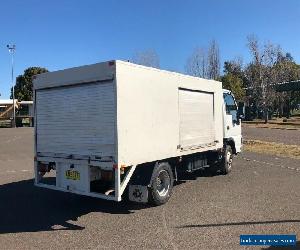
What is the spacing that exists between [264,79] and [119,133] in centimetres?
5487

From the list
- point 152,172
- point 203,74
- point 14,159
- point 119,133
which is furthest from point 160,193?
point 203,74

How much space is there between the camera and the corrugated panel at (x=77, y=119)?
25.7ft

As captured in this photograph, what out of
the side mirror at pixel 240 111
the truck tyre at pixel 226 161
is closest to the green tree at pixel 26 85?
the side mirror at pixel 240 111

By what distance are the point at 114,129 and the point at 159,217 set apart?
1.90m

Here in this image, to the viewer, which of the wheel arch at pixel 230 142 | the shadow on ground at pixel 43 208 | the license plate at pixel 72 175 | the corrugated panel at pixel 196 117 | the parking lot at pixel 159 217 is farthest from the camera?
the wheel arch at pixel 230 142

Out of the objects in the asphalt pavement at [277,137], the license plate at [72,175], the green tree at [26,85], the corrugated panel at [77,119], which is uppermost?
the green tree at [26,85]

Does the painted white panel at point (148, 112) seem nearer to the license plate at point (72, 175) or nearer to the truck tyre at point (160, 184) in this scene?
the truck tyre at point (160, 184)

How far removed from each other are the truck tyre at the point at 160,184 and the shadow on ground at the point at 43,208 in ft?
1.25

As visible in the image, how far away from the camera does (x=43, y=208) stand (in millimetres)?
8781

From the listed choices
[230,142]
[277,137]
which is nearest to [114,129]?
[230,142]

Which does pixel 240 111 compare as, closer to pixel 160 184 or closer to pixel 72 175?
pixel 160 184

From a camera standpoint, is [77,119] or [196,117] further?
[196,117]

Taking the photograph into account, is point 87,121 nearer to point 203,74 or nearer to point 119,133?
point 119,133

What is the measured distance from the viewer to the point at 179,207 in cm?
861
